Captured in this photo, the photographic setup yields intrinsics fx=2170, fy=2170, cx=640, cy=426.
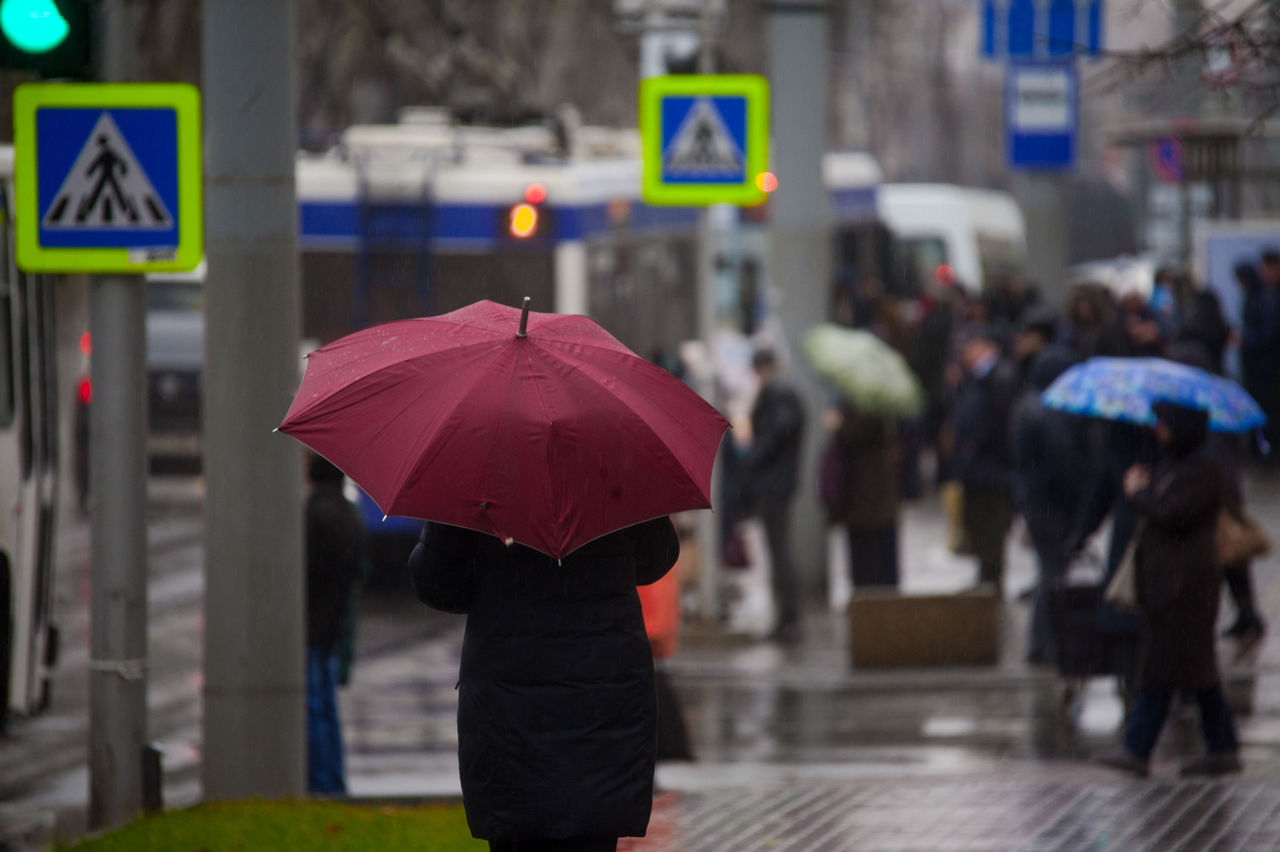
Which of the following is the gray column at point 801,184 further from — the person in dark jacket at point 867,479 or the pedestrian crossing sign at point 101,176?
the pedestrian crossing sign at point 101,176

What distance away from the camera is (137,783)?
24.5 feet

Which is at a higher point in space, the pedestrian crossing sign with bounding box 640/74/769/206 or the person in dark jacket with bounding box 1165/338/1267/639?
the pedestrian crossing sign with bounding box 640/74/769/206

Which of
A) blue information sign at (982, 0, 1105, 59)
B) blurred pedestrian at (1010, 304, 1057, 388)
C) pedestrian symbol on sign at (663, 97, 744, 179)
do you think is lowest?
blurred pedestrian at (1010, 304, 1057, 388)

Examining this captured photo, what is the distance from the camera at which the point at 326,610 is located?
8.51 meters

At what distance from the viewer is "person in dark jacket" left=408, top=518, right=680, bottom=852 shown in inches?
190

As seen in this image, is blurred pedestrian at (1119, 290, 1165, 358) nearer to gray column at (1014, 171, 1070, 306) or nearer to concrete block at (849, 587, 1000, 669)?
gray column at (1014, 171, 1070, 306)

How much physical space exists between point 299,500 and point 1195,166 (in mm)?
15152

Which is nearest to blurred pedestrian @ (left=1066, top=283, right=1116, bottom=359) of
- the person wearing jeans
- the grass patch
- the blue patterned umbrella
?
the blue patterned umbrella

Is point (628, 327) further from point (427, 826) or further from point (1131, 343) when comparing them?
point (427, 826)

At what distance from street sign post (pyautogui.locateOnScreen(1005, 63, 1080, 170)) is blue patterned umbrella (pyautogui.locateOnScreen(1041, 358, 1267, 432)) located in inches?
312

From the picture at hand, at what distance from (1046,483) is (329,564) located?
176 inches

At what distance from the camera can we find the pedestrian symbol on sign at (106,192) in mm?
7152

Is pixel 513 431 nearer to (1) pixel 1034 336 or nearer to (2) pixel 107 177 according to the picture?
(2) pixel 107 177

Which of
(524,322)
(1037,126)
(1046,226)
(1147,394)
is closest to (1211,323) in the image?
(1046,226)
